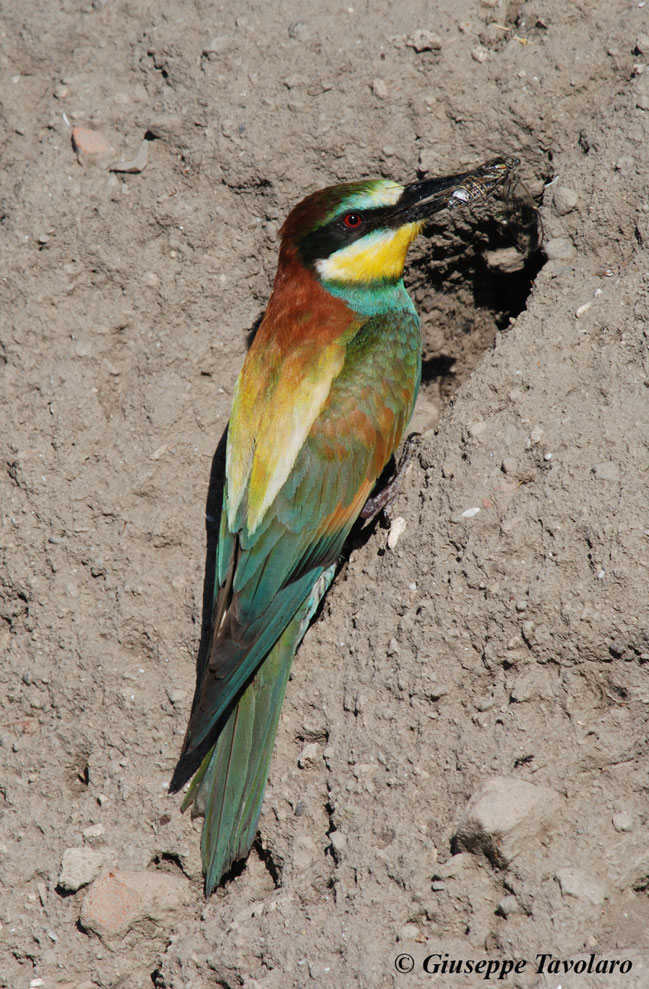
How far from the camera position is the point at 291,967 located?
2.08 meters

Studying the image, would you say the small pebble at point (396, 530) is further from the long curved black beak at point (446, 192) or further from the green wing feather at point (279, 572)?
the long curved black beak at point (446, 192)

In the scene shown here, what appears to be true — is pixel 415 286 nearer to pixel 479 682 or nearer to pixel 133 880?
pixel 479 682

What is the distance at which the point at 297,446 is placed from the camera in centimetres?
262

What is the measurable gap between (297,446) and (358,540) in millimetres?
319

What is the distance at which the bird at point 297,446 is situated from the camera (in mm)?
2410

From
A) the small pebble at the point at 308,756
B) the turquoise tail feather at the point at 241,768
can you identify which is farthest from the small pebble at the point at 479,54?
the small pebble at the point at 308,756

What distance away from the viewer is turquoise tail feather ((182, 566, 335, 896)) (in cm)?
235

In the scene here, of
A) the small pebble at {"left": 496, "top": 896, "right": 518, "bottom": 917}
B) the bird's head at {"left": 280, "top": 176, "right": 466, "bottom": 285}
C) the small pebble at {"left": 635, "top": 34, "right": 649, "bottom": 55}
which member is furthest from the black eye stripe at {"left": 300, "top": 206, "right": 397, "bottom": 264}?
the small pebble at {"left": 496, "top": 896, "right": 518, "bottom": 917}

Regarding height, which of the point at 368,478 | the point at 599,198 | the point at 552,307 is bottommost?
the point at 368,478

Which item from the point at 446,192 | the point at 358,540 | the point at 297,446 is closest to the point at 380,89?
the point at 446,192

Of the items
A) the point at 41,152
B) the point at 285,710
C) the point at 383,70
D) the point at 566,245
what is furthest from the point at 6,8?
the point at 285,710

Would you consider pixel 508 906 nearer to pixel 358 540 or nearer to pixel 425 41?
pixel 358 540

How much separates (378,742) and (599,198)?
1.56 meters

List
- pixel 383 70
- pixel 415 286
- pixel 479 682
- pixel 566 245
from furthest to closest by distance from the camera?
pixel 415 286
pixel 383 70
pixel 566 245
pixel 479 682
